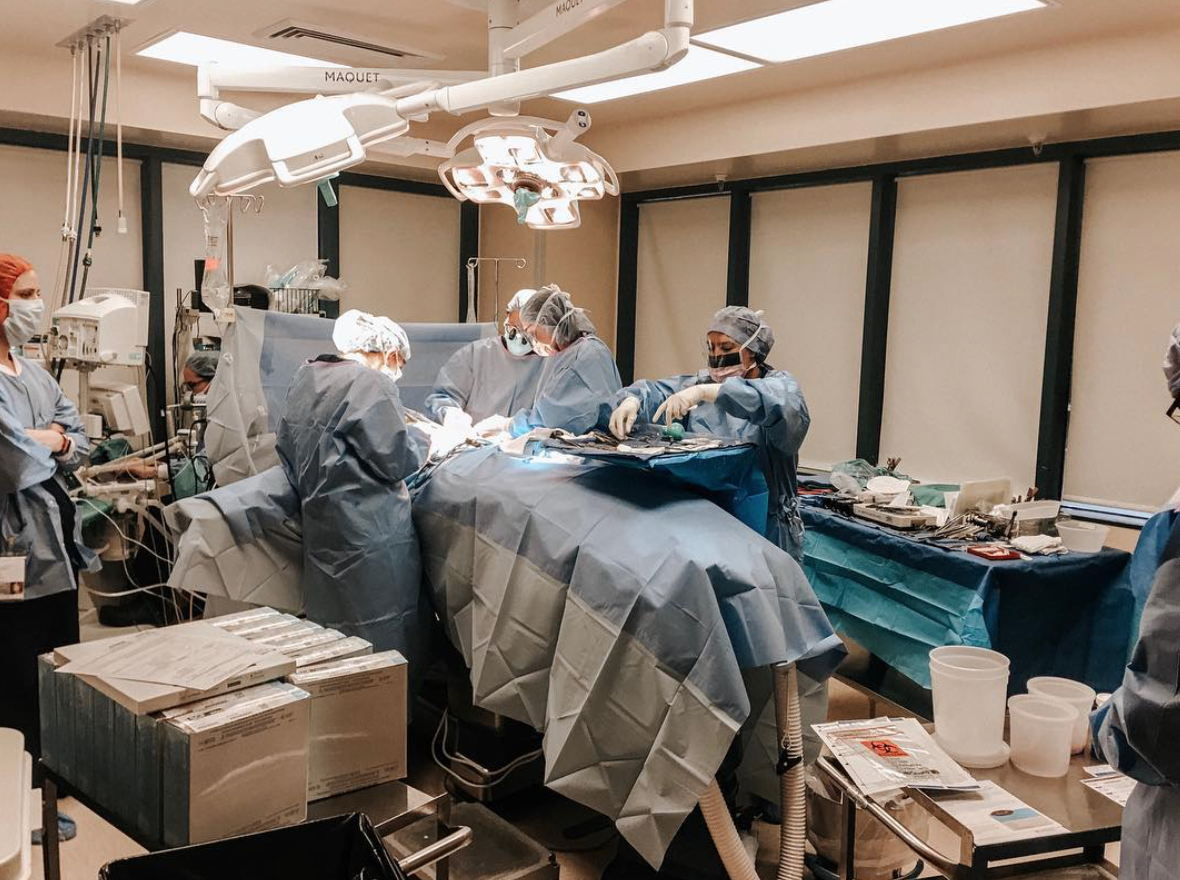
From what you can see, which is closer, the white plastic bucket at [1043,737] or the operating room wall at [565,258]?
the white plastic bucket at [1043,737]

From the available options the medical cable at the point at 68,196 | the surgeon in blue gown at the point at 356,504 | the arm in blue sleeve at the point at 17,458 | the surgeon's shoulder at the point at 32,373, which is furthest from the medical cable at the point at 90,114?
the surgeon in blue gown at the point at 356,504

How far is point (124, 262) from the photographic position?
4.98 metres

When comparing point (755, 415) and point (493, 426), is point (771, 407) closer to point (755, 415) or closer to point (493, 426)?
point (755, 415)

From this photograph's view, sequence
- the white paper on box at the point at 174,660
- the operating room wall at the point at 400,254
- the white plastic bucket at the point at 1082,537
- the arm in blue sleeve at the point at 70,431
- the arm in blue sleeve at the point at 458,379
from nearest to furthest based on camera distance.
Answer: the white paper on box at the point at 174,660, the arm in blue sleeve at the point at 70,431, the white plastic bucket at the point at 1082,537, the arm in blue sleeve at the point at 458,379, the operating room wall at the point at 400,254

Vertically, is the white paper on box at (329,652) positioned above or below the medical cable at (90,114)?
below

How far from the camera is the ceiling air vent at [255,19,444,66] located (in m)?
3.76

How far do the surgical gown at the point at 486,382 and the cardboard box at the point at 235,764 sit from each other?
8.86 feet

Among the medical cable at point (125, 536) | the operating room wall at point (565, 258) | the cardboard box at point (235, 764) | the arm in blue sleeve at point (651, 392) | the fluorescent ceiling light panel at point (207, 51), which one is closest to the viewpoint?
the cardboard box at point (235, 764)

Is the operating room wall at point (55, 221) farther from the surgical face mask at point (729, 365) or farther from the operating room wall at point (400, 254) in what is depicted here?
the surgical face mask at point (729, 365)

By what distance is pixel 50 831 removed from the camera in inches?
65.1

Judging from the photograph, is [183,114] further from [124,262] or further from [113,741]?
[113,741]

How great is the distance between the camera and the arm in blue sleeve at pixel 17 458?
8.44ft

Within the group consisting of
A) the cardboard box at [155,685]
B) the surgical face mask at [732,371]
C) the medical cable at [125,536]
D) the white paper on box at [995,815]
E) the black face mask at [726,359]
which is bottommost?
the medical cable at [125,536]

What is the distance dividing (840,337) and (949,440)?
83cm
